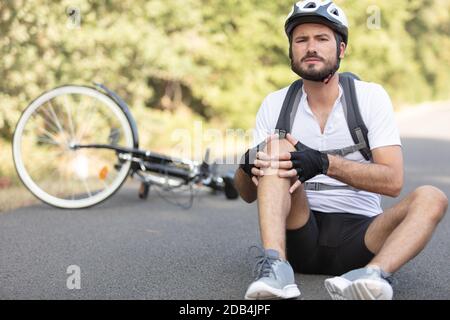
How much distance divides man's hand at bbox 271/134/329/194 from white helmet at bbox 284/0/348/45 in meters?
0.69

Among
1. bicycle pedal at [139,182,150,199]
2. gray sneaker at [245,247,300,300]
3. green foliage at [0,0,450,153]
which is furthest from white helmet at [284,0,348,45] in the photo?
green foliage at [0,0,450,153]

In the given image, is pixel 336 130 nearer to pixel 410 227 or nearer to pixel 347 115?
pixel 347 115

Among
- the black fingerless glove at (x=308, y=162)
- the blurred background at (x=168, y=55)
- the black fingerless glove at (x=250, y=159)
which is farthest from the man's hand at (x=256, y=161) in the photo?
the blurred background at (x=168, y=55)

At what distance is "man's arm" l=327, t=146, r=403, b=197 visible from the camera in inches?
147

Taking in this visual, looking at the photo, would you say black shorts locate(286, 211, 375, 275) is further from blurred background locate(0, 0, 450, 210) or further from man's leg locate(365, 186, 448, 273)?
blurred background locate(0, 0, 450, 210)

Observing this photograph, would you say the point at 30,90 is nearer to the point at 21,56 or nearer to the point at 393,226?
the point at 21,56

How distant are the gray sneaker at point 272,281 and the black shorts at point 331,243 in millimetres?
419

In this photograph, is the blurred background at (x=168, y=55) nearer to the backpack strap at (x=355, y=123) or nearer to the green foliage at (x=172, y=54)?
the green foliage at (x=172, y=54)

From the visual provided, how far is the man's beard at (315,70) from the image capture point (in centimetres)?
399

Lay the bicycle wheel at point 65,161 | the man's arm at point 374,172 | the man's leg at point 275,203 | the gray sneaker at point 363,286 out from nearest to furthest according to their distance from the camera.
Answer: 1. the gray sneaker at point 363,286
2. the man's leg at point 275,203
3. the man's arm at point 374,172
4. the bicycle wheel at point 65,161

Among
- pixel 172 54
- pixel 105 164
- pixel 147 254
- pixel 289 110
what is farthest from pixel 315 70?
pixel 172 54

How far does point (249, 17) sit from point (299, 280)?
14548 mm

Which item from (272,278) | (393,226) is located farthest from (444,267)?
(272,278)

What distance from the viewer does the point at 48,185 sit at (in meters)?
7.33
